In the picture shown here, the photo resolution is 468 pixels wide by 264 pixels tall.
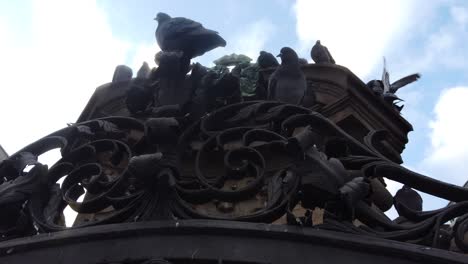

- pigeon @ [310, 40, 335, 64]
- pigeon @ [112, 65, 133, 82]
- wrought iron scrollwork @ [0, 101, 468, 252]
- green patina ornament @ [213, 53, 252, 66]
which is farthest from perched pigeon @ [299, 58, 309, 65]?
wrought iron scrollwork @ [0, 101, 468, 252]

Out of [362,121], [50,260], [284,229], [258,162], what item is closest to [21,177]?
[50,260]

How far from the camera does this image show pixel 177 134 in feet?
13.6

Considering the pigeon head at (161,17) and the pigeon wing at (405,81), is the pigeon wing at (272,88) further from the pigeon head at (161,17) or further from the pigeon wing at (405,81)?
the pigeon wing at (405,81)

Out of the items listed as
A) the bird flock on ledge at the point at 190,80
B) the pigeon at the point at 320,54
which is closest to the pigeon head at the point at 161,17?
the bird flock on ledge at the point at 190,80

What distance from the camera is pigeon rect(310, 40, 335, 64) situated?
24.6ft

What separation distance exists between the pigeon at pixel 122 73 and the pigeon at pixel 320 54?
6.29ft

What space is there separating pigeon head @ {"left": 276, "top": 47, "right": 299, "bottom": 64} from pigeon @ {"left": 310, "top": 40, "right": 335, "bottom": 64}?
2.47 metres

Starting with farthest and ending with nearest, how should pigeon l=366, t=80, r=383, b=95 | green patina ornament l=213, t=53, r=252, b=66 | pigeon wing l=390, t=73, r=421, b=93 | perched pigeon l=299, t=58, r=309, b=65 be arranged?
green patina ornament l=213, t=53, r=252, b=66 → pigeon wing l=390, t=73, r=421, b=93 → perched pigeon l=299, t=58, r=309, b=65 → pigeon l=366, t=80, r=383, b=95

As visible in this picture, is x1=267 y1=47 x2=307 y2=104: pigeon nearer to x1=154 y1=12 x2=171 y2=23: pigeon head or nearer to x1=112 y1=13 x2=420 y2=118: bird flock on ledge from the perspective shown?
x1=112 y1=13 x2=420 y2=118: bird flock on ledge

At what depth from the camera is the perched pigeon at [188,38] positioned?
4.49 m

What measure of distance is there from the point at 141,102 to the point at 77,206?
2.94 ft

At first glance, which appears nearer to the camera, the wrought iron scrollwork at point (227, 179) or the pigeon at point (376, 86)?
the wrought iron scrollwork at point (227, 179)

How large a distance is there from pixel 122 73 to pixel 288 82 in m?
3.15

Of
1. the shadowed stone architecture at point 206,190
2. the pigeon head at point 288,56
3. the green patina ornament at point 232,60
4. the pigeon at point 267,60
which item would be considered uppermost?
the green patina ornament at point 232,60
